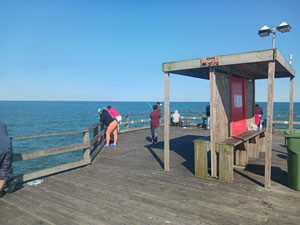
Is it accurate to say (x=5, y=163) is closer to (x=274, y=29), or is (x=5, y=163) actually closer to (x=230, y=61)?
(x=230, y=61)

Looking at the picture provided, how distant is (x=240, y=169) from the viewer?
630 cm

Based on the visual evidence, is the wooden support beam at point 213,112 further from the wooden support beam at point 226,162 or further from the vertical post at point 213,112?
the wooden support beam at point 226,162

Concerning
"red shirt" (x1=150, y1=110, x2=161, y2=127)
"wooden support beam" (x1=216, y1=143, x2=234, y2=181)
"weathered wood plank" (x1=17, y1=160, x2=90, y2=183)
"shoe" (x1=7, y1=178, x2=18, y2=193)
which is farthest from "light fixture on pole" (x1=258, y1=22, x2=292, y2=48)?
"shoe" (x1=7, y1=178, x2=18, y2=193)

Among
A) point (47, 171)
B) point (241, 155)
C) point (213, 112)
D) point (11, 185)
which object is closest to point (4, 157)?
point (11, 185)

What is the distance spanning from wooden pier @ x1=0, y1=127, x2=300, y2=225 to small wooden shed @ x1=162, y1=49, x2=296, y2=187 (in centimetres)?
61

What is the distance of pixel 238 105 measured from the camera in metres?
7.13

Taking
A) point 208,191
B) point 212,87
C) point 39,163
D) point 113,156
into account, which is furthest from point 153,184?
point 39,163

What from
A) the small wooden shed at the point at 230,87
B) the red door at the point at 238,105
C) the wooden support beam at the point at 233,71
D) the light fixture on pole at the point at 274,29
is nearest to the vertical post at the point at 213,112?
the small wooden shed at the point at 230,87

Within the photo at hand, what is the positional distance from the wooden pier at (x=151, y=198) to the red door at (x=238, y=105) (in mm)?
1187

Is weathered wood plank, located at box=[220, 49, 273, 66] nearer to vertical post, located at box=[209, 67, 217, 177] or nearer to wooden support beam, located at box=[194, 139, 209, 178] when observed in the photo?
vertical post, located at box=[209, 67, 217, 177]

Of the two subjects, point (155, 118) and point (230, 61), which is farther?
point (155, 118)

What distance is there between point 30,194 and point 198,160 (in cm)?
363

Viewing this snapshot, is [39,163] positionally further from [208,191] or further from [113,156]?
[208,191]

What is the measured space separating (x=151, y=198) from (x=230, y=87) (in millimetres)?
3778
